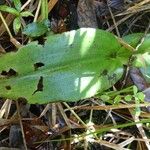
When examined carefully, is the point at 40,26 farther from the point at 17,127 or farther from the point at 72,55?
the point at 17,127

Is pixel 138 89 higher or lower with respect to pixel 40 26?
lower

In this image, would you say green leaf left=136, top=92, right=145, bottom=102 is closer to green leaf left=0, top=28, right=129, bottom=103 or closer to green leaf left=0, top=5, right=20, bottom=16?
green leaf left=0, top=28, right=129, bottom=103

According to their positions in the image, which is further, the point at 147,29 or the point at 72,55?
the point at 147,29

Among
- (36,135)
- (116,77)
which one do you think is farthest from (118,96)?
(36,135)

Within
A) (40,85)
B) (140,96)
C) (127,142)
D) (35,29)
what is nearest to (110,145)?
(127,142)

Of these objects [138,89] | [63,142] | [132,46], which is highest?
[132,46]

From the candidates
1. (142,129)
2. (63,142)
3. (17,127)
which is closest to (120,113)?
(142,129)

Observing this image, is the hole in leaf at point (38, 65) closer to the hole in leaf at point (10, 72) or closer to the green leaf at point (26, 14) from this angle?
the hole in leaf at point (10, 72)

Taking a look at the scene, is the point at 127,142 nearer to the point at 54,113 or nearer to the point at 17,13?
the point at 54,113
